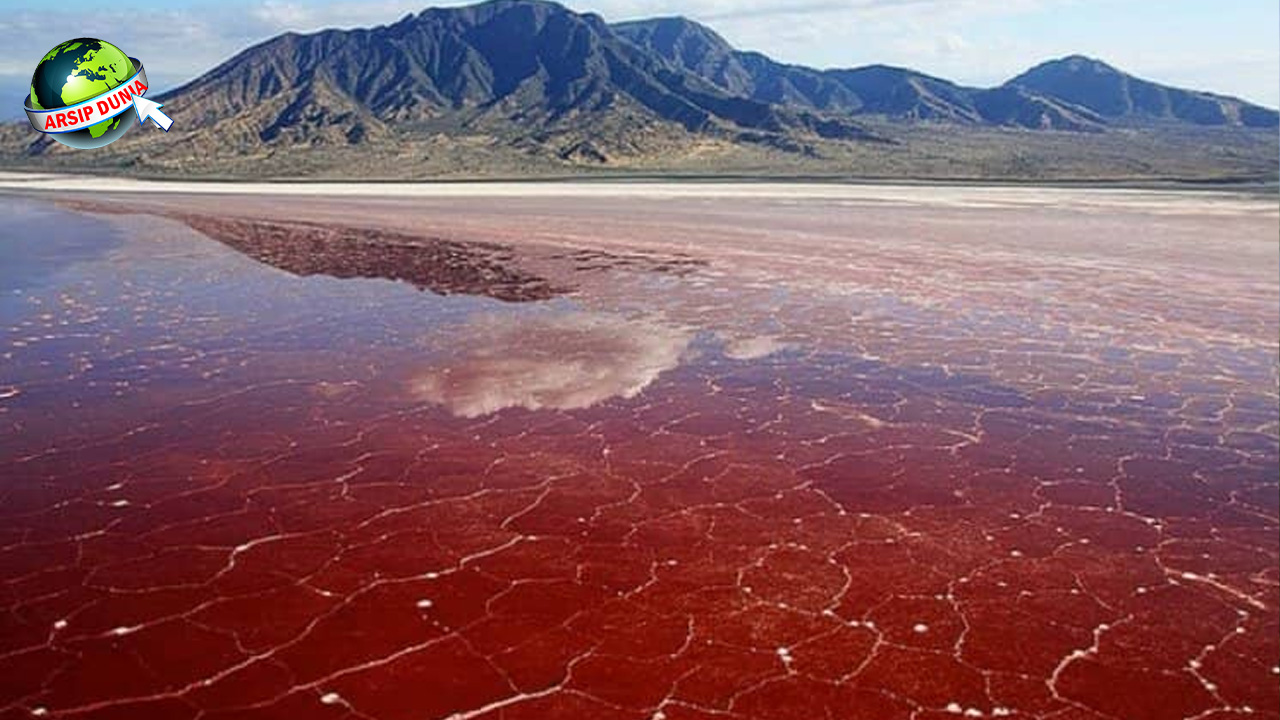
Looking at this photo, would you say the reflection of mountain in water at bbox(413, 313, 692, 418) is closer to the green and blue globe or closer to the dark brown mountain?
the green and blue globe

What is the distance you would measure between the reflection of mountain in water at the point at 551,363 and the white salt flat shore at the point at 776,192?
88.1ft

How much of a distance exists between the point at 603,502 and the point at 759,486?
1208 millimetres

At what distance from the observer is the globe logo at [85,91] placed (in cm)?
1269

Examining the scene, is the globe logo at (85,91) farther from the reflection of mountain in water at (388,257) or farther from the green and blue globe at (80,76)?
the reflection of mountain in water at (388,257)

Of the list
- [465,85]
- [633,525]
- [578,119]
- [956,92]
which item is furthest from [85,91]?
[956,92]

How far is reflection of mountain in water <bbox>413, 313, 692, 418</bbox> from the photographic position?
9.35 m

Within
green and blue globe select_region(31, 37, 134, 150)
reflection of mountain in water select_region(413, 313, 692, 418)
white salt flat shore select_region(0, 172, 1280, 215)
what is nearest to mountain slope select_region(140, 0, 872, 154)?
white salt flat shore select_region(0, 172, 1280, 215)

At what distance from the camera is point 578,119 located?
91875 millimetres

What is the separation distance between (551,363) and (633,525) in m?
4.57

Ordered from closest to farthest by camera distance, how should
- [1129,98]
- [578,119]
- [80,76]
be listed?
1. [80,76]
2. [578,119]
3. [1129,98]

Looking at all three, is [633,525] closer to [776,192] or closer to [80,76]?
[80,76]

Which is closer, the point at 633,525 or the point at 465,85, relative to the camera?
the point at 633,525

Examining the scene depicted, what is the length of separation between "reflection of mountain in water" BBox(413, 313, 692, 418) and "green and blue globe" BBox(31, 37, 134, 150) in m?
6.16

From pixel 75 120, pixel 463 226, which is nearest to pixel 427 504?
pixel 75 120
